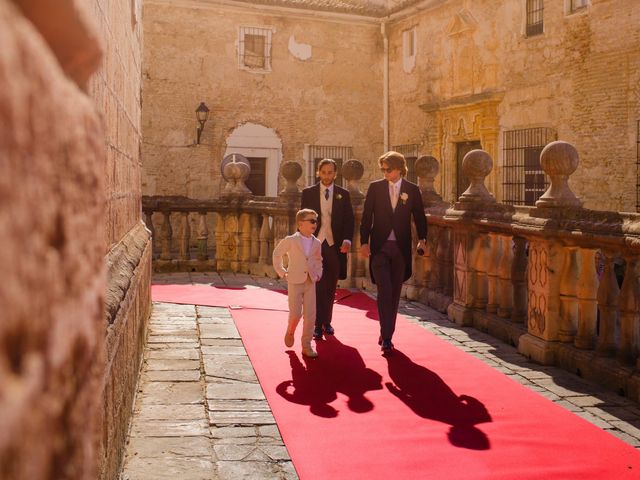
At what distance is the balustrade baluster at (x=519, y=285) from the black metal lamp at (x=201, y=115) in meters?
14.9

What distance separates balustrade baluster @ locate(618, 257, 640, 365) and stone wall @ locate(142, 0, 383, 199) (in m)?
16.7

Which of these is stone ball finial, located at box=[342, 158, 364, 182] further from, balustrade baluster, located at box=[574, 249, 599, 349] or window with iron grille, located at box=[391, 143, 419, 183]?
window with iron grille, located at box=[391, 143, 419, 183]

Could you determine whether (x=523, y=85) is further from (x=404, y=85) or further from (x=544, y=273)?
(x=544, y=273)

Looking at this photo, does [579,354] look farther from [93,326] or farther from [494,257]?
[93,326]

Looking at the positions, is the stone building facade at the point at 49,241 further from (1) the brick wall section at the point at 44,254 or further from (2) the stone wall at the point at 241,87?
(2) the stone wall at the point at 241,87

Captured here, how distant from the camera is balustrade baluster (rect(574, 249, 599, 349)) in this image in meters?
6.17

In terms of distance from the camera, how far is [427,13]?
21312mm

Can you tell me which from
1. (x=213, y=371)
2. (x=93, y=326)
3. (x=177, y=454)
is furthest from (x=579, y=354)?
(x=93, y=326)

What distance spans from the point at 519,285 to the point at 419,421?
3.03 meters

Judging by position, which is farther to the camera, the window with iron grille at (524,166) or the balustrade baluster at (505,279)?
the window with iron grille at (524,166)

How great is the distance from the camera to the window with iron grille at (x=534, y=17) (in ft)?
56.3

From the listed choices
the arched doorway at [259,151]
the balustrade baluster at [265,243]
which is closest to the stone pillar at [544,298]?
the balustrade baluster at [265,243]

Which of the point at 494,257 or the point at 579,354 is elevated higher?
the point at 494,257

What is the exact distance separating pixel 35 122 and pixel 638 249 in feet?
16.9
